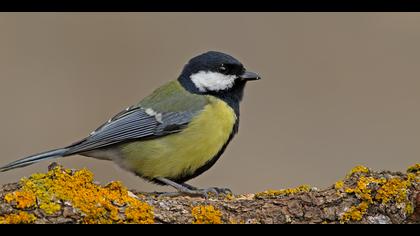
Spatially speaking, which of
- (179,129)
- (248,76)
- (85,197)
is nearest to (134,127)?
(179,129)

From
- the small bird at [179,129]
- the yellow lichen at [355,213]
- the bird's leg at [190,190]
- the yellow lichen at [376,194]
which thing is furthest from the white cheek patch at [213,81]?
the yellow lichen at [355,213]

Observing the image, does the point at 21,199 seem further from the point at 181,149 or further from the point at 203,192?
the point at 181,149

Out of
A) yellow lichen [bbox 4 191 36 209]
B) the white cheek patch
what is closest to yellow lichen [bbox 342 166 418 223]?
yellow lichen [bbox 4 191 36 209]

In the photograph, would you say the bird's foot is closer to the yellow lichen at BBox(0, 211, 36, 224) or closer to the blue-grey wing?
the blue-grey wing

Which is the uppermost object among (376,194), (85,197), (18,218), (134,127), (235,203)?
(134,127)

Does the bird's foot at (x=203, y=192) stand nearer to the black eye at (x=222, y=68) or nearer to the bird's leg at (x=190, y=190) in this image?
the bird's leg at (x=190, y=190)
